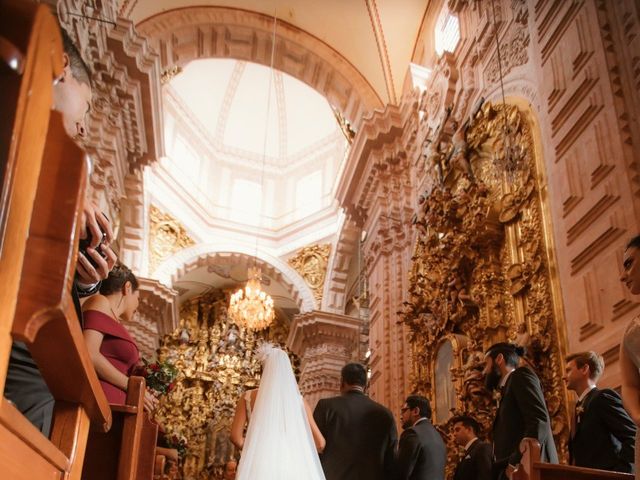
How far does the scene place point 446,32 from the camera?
11.1m

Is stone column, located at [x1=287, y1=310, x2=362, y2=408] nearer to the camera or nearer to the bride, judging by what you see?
the bride

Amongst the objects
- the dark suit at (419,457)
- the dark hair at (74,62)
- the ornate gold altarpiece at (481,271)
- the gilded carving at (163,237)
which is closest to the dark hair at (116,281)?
the dark hair at (74,62)

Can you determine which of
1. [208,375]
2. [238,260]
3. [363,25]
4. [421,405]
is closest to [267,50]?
[363,25]

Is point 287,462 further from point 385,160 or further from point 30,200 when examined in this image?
point 385,160

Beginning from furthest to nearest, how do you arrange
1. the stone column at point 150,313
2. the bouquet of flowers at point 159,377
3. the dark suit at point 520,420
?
1. the stone column at point 150,313
2. the bouquet of flowers at point 159,377
3. the dark suit at point 520,420

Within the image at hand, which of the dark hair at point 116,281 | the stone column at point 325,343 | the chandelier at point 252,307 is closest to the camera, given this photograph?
the dark hair at point 116,281

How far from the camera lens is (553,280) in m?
5.99

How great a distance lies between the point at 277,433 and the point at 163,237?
46.9ft

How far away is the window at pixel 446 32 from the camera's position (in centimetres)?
1059

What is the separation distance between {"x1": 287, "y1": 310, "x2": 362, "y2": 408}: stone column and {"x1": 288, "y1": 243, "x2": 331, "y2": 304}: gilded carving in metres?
1.54

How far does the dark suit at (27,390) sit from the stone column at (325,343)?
15819 mm

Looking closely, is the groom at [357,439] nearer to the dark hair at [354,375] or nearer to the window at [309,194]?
the dark hair at [354,375]

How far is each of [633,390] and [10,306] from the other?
2.24 metres

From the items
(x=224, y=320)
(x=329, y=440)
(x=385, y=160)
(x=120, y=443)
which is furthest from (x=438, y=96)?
(x=224, y=320)
